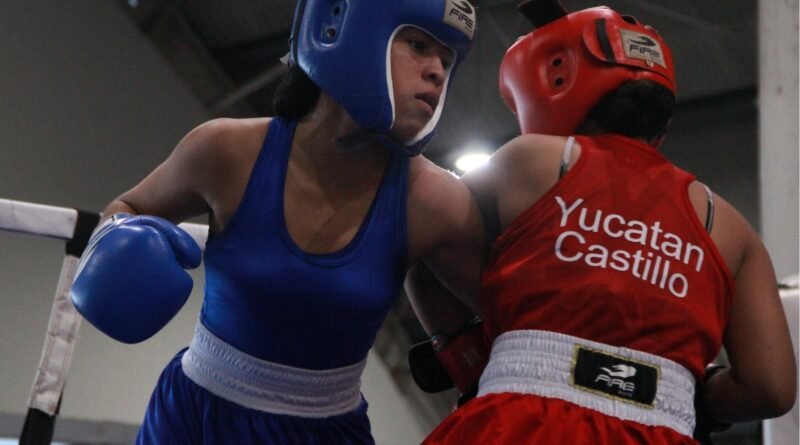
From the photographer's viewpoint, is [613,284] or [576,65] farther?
[576,65]

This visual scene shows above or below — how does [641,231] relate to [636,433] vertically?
above

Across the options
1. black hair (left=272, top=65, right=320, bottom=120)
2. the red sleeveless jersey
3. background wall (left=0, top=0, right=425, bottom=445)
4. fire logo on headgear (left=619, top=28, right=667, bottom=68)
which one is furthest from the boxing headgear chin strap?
background wall (left=0, top=0, right=425, bottom=445)

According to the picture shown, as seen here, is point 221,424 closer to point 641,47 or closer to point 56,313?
point 56,313

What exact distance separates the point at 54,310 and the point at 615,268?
1089mm

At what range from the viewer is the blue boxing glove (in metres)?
1.19

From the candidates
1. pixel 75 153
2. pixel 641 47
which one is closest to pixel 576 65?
pixel 641 47

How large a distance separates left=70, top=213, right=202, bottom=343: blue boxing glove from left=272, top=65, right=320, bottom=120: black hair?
34 centimetres

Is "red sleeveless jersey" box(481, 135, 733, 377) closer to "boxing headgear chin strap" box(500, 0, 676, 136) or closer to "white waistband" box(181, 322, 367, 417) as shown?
"boxing headgear chin strap" box(500, 0, 676, 136)

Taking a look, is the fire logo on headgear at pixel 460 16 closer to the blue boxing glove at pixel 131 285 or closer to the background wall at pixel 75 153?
the blue boxing glove at pixel 131 285

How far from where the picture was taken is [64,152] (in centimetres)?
529

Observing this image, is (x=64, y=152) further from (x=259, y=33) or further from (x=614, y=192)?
(x=614, y=192)

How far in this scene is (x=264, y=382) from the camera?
1.39 metres

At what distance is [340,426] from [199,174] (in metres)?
0.44

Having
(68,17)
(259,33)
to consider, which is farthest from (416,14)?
(259,33)
